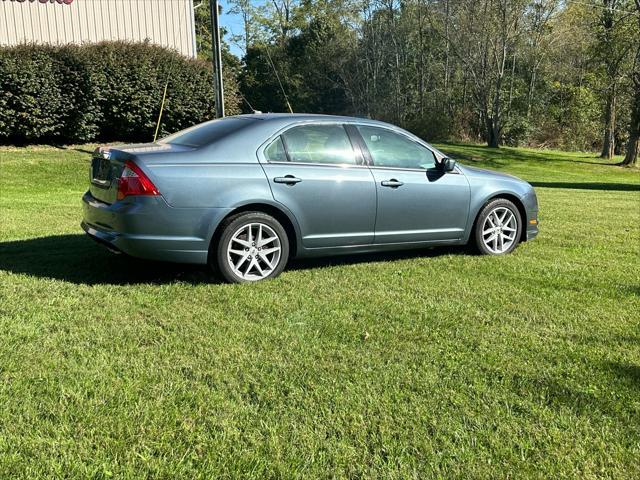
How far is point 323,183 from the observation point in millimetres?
5352

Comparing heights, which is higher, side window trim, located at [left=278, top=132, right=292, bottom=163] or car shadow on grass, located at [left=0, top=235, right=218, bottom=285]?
side window trim, located at [left=278, top=132, right=292, bottom=163]

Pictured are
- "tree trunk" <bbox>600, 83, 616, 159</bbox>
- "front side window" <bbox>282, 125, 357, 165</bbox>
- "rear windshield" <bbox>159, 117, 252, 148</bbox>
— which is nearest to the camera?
"rear windshield" <bbox>159, 117, 252, 148</bbox>

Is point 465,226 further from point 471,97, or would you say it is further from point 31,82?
point 471,97

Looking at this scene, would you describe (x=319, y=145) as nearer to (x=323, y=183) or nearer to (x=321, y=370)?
(x=323, y=183)

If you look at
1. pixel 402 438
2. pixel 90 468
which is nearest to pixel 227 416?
pixel 90 468

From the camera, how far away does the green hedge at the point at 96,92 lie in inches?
582

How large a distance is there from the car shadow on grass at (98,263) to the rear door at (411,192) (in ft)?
1.49

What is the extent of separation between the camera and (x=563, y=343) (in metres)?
3.77

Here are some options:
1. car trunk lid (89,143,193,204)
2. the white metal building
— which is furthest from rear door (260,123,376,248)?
the white metal building

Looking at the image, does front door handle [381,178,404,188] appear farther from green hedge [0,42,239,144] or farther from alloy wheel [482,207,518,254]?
green hedge [0,42,239,144]

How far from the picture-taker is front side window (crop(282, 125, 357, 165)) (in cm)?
540

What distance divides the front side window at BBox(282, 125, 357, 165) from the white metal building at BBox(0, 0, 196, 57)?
48.3 feet

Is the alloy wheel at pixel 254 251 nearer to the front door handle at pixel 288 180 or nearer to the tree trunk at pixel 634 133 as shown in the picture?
the front door handle at pixel 288 180

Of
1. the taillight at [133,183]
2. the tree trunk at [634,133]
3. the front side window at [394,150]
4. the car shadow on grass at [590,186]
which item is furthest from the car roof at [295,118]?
the tree trunk at [634,133]
